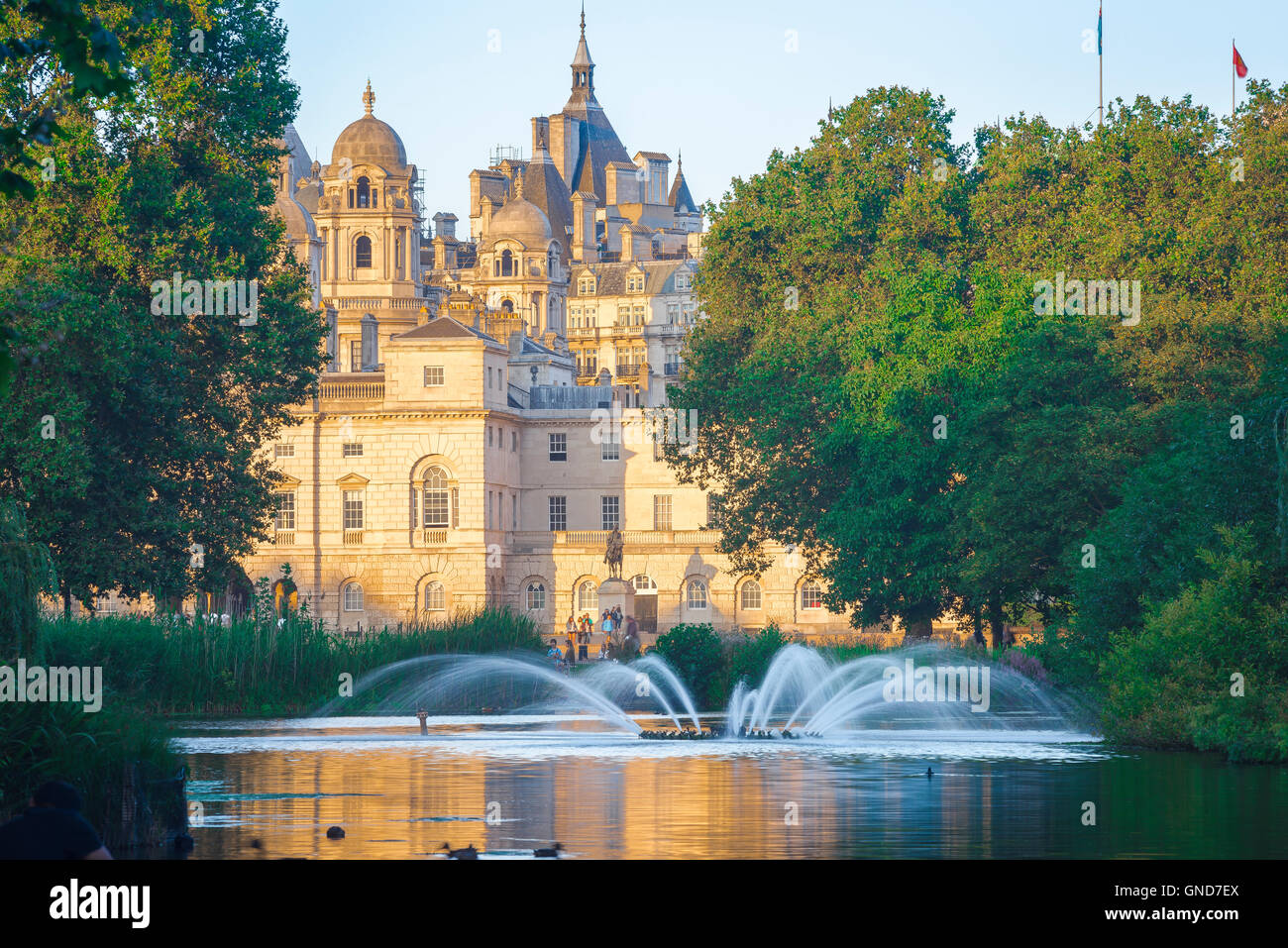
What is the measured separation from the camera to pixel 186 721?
38.2m

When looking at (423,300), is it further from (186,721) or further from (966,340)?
(186,721)

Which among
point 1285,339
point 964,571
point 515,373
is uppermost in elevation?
point 515,373

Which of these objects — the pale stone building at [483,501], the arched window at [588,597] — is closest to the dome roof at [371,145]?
the pale stone building at [483,501]

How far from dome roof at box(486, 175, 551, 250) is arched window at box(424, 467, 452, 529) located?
230ft

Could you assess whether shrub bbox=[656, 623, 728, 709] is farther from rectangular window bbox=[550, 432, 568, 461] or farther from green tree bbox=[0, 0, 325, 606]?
rectangular window bbox=[550, 432, 568, 461]

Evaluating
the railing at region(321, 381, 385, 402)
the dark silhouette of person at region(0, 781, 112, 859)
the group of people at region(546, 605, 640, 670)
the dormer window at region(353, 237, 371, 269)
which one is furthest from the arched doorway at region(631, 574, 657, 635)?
the dark silhouette of person at region(0, 781, 112, 859)

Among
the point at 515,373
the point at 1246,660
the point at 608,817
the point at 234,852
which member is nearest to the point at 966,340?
the point at 1246,660

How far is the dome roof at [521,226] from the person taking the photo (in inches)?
6531

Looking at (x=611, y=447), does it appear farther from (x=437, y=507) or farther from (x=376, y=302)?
(x=376, y=302)

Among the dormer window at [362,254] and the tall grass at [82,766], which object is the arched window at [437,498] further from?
the tall grass at [82,766]

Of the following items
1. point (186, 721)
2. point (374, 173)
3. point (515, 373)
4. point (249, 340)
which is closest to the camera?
point (186, 721)

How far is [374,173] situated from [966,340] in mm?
84298

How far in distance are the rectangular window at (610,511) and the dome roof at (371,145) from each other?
40280 millimetres
